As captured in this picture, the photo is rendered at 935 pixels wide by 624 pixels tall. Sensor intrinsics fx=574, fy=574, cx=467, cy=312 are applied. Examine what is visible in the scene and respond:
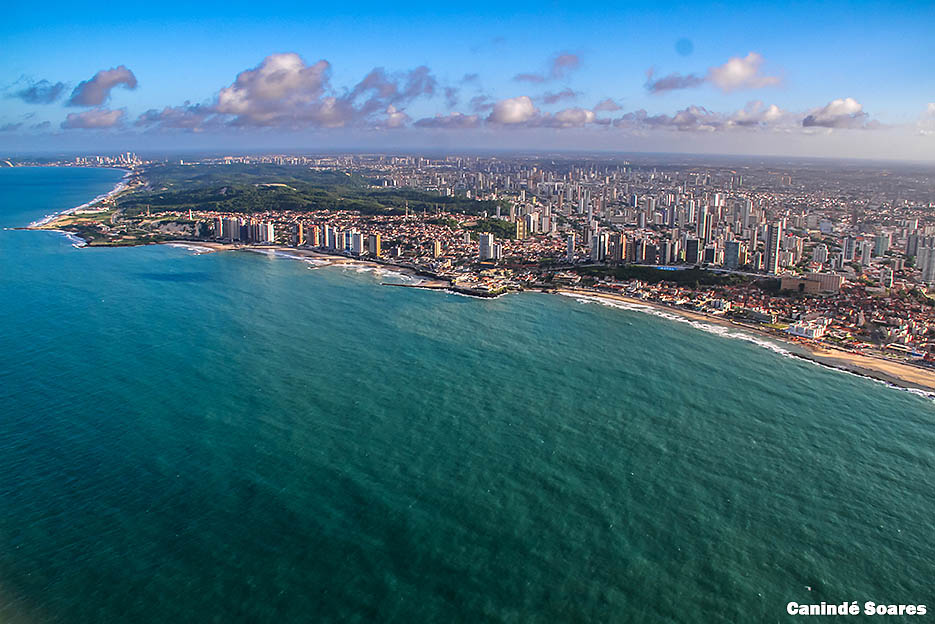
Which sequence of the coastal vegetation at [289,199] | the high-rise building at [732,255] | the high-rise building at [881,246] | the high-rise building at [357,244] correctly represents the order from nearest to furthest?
the high-rise building at [732,255], the high-rise building at [881,246], the high-rise building at [357,244], the coastal vegetation at [289,199]

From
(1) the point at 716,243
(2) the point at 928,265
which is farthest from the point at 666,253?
(2) the point at 928,265

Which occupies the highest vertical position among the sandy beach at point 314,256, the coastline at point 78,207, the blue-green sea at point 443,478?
the coastline at point 78,207

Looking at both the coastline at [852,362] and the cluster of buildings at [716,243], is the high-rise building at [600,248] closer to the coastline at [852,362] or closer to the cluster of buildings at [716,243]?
the cluster of buildings at [716,243]

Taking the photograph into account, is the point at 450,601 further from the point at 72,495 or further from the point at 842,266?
the point at 842,266

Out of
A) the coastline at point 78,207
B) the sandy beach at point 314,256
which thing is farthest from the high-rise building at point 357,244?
the coastline at point 78,207

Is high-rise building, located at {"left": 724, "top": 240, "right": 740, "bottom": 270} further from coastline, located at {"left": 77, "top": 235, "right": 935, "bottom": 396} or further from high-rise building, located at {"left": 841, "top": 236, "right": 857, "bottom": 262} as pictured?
coastline, located at {"left": 77, "top": 235, "right": 935, "bottom": 396}

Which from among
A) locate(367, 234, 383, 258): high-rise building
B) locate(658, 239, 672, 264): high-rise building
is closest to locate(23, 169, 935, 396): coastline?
locate(367, 234, 383, 258): high-rise building

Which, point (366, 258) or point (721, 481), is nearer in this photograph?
point (721, 481)

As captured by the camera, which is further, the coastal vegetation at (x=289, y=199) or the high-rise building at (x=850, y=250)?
the coastal vegetation at (x=289, y=199)

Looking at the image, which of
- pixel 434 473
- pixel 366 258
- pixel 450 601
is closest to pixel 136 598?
pixel 450 601
